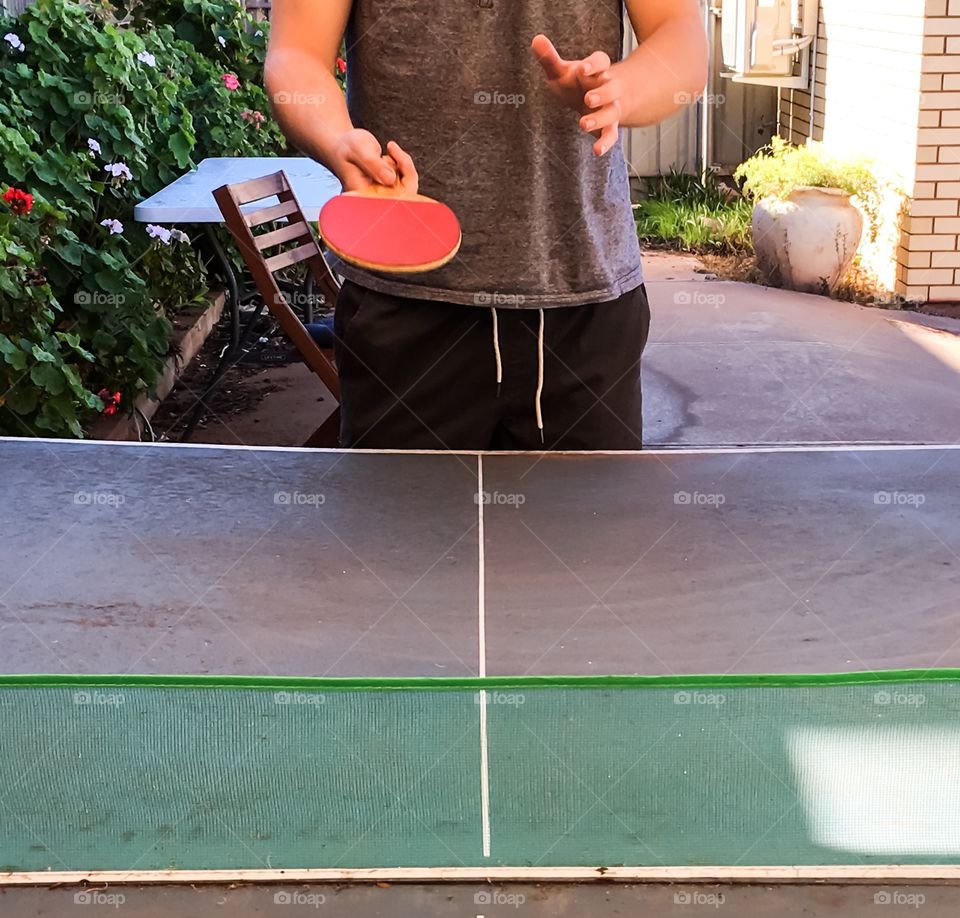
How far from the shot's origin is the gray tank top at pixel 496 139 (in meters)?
1.83

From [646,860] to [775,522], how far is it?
1.97 feet

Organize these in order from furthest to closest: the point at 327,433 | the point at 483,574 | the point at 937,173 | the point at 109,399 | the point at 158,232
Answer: the point at 937,173 → the point at 158,232 → the point at 109,399 → the point at 327,433 → the point at 483,574

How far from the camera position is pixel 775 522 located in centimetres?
170

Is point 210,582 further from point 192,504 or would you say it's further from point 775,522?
point 775,522

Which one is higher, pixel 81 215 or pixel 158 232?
pixel 81 215

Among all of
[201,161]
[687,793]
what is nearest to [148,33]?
[201,161]
